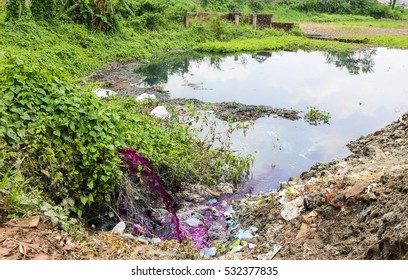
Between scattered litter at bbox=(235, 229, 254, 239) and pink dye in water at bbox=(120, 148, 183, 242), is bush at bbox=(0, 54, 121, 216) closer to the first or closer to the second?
pink dye in water at bbox=(120, 148, 183, 242)

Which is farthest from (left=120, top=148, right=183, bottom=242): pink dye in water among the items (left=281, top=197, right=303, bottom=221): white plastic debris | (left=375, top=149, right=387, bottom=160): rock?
(left=375, top=149, right=387, bottom=160): rock

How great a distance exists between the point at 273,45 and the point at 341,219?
51.3 feet

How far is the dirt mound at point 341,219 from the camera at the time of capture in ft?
9.29

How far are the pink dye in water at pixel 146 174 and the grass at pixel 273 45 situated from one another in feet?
43.4

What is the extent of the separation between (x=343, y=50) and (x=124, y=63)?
947 cm

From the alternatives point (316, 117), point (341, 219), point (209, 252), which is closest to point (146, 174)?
point (209, 252)

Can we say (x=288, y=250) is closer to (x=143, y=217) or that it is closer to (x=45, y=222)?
(x=143, y=217)

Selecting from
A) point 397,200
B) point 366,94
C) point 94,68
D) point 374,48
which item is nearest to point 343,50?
point 374,48

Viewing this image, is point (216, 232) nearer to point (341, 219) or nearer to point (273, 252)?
point (273, 252)

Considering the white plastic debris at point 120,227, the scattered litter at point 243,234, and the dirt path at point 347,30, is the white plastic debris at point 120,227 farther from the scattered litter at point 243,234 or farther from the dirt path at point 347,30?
the dirt path at point 347,30

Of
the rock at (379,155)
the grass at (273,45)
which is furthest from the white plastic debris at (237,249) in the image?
the grass at (273,45)

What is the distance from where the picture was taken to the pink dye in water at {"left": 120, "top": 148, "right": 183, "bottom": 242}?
156 inches

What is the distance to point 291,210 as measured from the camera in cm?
392
